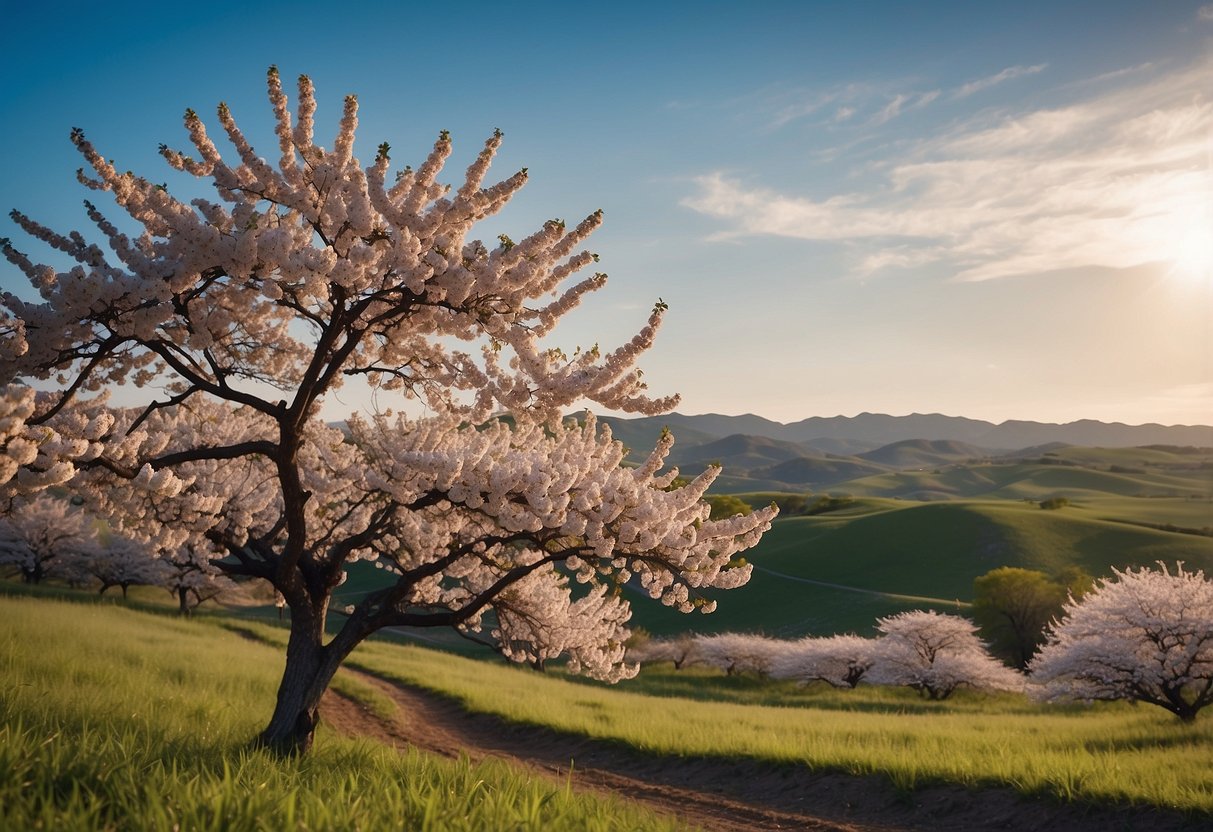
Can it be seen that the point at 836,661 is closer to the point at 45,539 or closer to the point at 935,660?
the point at 935,660

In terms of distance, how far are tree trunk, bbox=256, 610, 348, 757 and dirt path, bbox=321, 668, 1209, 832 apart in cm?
388

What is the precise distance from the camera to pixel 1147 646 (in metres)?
21.1

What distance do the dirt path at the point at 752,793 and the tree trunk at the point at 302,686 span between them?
3877mm

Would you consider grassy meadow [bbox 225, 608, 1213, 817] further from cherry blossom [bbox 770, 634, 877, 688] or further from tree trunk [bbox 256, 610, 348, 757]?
tree trunk [bbox 256, 610, 348, 757]

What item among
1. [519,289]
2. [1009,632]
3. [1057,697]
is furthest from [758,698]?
[519,289]

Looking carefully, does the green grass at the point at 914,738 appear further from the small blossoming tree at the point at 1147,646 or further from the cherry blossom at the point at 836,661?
the cherry blossom at the point at 836,661

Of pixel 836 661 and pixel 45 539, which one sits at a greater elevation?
pixel 45 539

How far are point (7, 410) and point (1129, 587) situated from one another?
27229mm

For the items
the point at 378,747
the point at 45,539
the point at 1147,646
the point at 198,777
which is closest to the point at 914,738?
the point at 1147,646

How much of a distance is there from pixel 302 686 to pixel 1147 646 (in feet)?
74.7

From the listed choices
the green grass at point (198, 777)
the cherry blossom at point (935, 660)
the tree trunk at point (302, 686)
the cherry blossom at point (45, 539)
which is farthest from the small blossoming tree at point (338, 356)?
the cherry blossom at point (45, 539)

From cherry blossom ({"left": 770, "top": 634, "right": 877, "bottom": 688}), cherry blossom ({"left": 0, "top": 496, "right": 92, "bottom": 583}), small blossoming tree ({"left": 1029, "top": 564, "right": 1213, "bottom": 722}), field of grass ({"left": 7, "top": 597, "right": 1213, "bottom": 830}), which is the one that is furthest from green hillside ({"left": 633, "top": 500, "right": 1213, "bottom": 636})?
cherry blossom ({"left": 0, "top": 496, "right": 92, "bottom": 583})

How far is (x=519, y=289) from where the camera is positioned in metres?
8.77

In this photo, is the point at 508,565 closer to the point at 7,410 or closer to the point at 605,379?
the point at 605,379
